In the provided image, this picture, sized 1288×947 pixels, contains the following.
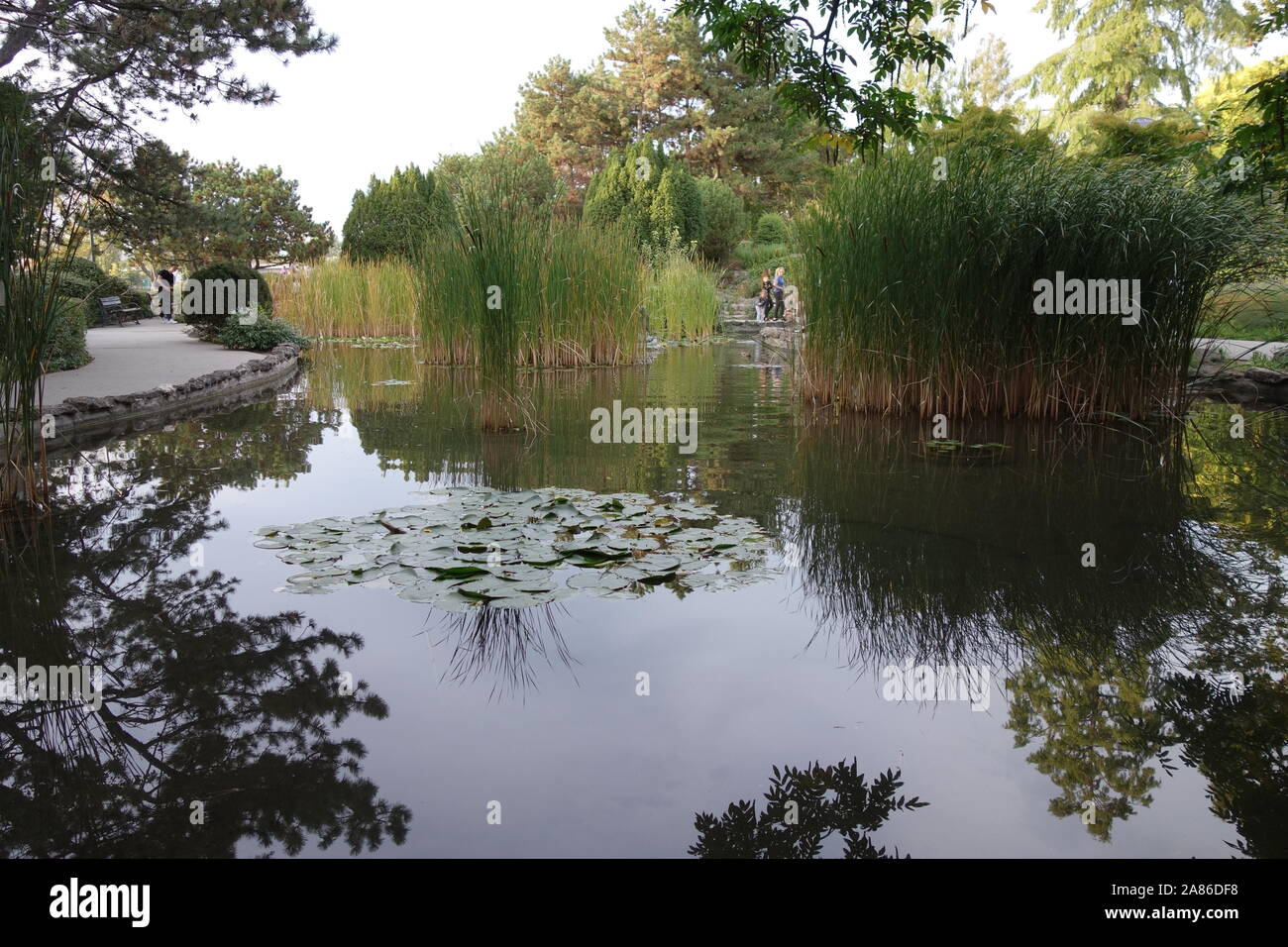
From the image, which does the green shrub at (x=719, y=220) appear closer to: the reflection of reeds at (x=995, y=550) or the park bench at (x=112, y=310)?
the park bench at (x=112, y=310)

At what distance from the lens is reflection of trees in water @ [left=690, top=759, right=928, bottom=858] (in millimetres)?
1694

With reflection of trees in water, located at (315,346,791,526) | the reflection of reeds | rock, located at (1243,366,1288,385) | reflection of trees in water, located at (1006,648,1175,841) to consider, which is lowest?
reflection of trees in water, located at (1006,648,1175,841)

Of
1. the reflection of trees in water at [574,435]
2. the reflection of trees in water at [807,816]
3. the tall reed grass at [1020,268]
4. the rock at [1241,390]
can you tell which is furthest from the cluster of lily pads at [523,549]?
the rock at [1241,390]

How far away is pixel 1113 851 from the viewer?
1.68 metres

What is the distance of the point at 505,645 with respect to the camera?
103 inches

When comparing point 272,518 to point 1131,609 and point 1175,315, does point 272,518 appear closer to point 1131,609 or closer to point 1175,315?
point 1131,609

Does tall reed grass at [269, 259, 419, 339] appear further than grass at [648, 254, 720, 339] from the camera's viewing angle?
Yes

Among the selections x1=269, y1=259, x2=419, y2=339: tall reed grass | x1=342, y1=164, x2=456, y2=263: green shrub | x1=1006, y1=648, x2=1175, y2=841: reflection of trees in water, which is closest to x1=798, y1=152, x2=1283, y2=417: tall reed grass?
x1=1006, y1=648, x2=1175, y2=841: reflection of trees in water

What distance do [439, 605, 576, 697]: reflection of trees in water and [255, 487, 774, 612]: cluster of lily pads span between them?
63 mm

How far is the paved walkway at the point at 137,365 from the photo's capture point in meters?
7.53

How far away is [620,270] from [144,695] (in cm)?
853

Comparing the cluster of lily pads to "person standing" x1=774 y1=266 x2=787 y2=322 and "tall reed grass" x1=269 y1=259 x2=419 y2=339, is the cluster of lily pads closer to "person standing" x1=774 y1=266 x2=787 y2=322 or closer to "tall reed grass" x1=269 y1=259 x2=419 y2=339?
"tall reed grass" x1=269 y1=259 x2=419 y2=339

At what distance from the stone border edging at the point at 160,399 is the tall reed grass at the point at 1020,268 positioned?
5476 millimetres
